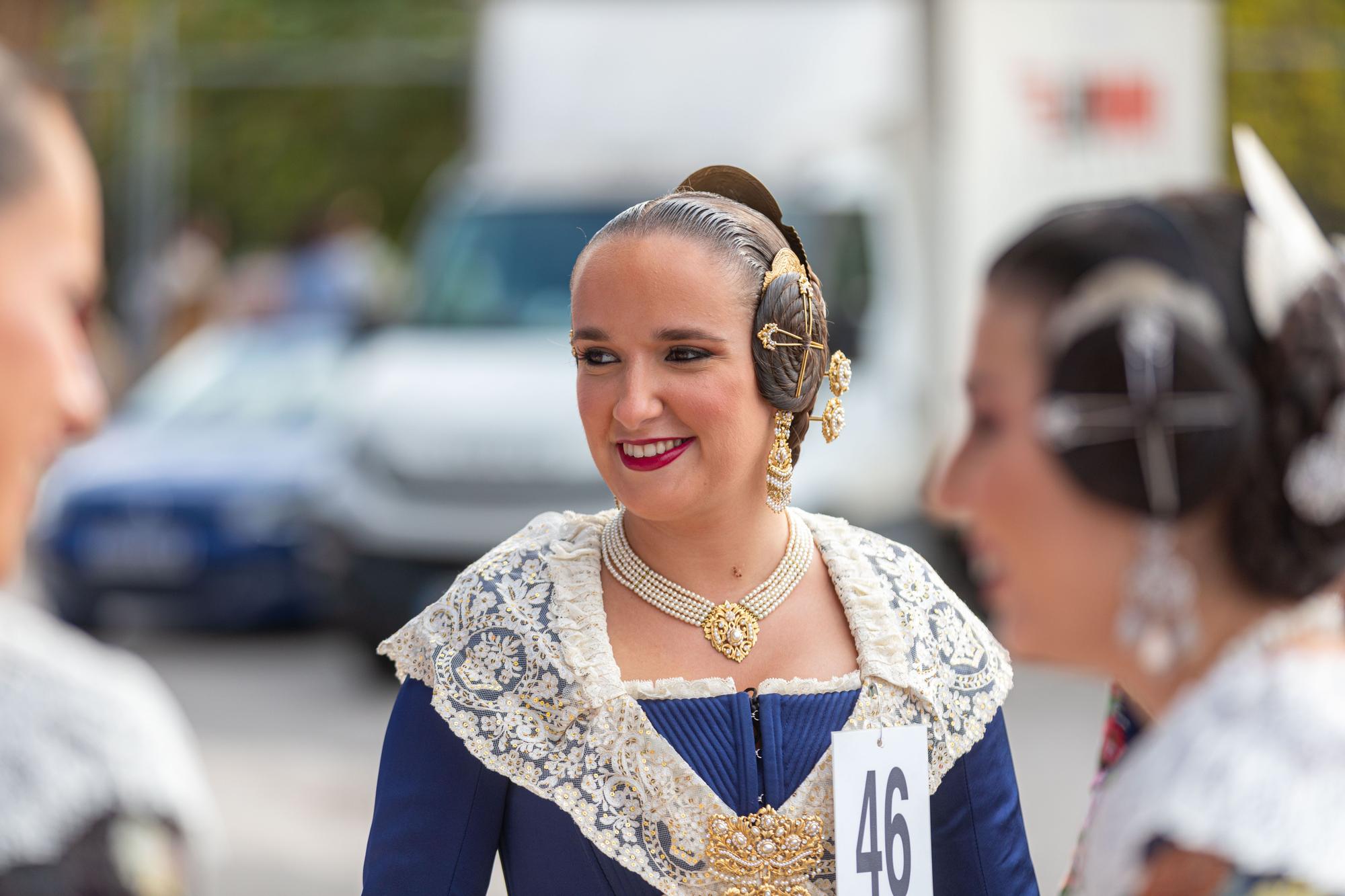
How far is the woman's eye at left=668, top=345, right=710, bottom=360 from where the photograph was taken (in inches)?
89.2

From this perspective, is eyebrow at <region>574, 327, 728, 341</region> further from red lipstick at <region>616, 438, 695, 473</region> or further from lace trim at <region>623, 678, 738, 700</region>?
lace trim at <region>623, 678, 738, 700</region>

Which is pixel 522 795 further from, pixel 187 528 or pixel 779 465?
pixel 187 528

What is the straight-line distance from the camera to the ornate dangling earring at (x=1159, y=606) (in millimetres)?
1565

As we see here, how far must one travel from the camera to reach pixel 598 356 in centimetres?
229

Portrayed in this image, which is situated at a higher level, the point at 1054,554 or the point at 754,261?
the point at 754,261

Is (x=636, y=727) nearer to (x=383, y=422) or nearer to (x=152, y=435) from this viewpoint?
(x=383, y=422)

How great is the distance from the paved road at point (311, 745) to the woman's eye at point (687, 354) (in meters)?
2.95

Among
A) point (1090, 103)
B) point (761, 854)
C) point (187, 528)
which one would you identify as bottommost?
point (187, 528)

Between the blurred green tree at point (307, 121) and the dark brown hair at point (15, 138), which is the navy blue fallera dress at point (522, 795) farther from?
the blurred green tree at point (307, 121)

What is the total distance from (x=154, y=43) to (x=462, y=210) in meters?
6.58

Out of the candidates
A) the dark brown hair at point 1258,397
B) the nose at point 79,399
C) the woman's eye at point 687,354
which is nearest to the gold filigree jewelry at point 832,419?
the woman's eye at point 687,354

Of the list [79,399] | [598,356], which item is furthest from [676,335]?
[79,399]

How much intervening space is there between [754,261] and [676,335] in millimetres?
169

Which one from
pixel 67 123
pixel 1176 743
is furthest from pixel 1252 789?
pixel 67 123
